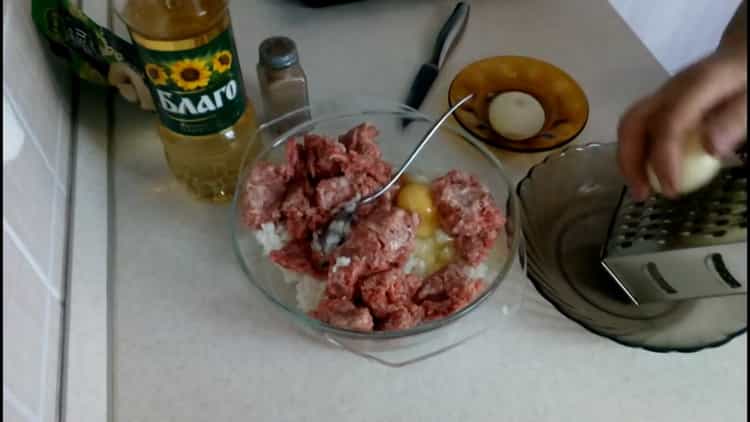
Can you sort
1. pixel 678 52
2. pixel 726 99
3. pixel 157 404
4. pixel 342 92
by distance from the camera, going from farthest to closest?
1. pixel 678 52
2. pixel 342 92
3. pixel 157 404
4. pixel 726 99

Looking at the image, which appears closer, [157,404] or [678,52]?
[157,404]

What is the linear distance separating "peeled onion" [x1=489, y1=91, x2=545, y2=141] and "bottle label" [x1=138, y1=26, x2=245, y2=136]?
0.27m

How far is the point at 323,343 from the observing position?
0.60 metres

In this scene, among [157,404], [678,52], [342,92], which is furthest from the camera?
[678,52]

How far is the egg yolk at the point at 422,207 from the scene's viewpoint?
618mm

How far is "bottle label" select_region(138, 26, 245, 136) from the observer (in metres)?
0.56

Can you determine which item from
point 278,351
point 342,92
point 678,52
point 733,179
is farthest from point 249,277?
point 678,52

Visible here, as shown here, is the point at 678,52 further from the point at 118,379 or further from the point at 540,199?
the point at 118,379

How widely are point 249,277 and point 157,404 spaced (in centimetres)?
13

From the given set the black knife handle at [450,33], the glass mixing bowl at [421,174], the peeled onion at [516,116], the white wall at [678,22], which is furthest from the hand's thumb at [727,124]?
the white wall at [678,22]

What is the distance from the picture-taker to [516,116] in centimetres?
71

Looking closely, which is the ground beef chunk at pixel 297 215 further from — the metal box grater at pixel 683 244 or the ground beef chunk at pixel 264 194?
the metal box grater at pixel 683 244

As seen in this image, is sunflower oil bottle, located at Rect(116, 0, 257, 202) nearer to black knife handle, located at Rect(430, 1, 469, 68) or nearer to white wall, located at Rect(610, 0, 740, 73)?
black knife handle, located at Rect(430, 1, 469, 68)

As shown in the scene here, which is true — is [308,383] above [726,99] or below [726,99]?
below
